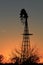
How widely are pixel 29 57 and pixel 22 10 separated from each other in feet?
42.2

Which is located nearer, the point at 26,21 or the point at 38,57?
the point at 26,21

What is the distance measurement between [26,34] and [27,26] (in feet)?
5.63

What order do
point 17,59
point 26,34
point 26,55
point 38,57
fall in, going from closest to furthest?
point 26,34, point 26,55, point 17,59, point 38,57

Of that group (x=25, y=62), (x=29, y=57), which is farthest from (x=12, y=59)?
(x=25, y=62)

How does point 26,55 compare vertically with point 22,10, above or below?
below

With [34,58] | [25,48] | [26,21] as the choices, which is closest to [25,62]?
[25,48]

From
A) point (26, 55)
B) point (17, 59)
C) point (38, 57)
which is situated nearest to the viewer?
point (26, 55)

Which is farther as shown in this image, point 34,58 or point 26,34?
point 34,58

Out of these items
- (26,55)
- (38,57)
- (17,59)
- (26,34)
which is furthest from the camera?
(38,57)

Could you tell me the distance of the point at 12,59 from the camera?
92.9m

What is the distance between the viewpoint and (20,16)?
7288 centimetres

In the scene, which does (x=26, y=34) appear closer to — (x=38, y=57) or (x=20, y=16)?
(x=20, y=16)

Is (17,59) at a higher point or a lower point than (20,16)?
lower

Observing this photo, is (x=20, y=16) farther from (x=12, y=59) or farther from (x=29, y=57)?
(x=12, y=59)
